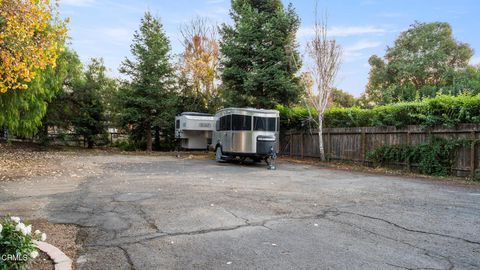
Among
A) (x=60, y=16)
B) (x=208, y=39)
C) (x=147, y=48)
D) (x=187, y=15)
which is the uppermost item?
(x=187, y=15)

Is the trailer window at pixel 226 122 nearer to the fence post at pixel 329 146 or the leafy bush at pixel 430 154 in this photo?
the fence post at pixel 329 146

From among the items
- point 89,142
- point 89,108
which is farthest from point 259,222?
point 89,142

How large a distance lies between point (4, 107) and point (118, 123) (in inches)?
456

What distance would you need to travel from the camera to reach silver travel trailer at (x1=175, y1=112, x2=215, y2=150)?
20594 millimetres

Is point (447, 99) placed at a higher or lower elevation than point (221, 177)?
higher

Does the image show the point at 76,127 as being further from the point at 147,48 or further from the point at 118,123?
the point at 147,48

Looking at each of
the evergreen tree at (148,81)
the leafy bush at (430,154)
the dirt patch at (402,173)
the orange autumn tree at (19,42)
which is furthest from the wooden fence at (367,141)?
the orange autumn tree at (19,42)

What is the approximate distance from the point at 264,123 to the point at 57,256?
11548 millimetres

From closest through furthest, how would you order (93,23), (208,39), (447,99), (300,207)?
(300,207)
(447,99)
(93,23)
(208,39)

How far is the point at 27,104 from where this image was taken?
14.6 meters

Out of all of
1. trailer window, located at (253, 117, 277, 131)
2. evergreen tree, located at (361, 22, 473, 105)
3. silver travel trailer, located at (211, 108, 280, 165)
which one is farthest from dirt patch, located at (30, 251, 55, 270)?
evergreen tree, located at (361, 22, 473, 105)

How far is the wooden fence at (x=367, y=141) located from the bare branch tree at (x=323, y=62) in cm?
74

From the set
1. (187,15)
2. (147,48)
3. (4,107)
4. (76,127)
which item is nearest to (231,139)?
(4,107)

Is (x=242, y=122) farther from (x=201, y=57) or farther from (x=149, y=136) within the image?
(x=201, y=57)
